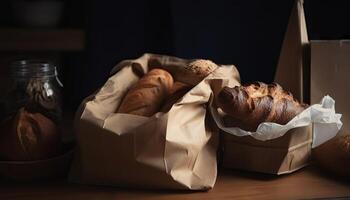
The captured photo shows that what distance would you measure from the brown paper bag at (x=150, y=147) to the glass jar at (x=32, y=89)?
10 cm

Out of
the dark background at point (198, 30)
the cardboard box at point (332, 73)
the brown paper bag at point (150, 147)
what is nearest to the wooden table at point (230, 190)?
the brown paper bag at point (150, 147)

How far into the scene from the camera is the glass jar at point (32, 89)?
82cm

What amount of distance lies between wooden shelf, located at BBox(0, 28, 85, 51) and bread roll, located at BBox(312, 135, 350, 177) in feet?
2.48

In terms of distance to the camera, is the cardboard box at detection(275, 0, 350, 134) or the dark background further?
the dark background

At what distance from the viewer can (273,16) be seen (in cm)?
129

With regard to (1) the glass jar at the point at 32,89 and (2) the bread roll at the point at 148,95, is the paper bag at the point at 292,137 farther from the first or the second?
(1) the glass jar at the point at 32,89

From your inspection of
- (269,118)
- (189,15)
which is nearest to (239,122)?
(269,118)

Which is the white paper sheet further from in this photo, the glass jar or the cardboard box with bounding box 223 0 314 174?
the glass jar

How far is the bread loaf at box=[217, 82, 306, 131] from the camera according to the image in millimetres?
726

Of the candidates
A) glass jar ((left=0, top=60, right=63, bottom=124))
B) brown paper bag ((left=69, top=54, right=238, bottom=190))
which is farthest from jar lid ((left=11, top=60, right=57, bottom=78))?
brown paper bag ((left=69, top=54, right=238, bottom=190))

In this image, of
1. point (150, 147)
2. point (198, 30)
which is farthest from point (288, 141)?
point (198, 30)

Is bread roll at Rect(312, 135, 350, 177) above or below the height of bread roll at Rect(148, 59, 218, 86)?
below

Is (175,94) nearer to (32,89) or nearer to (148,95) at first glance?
(148,95)

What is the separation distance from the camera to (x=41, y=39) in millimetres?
1277
